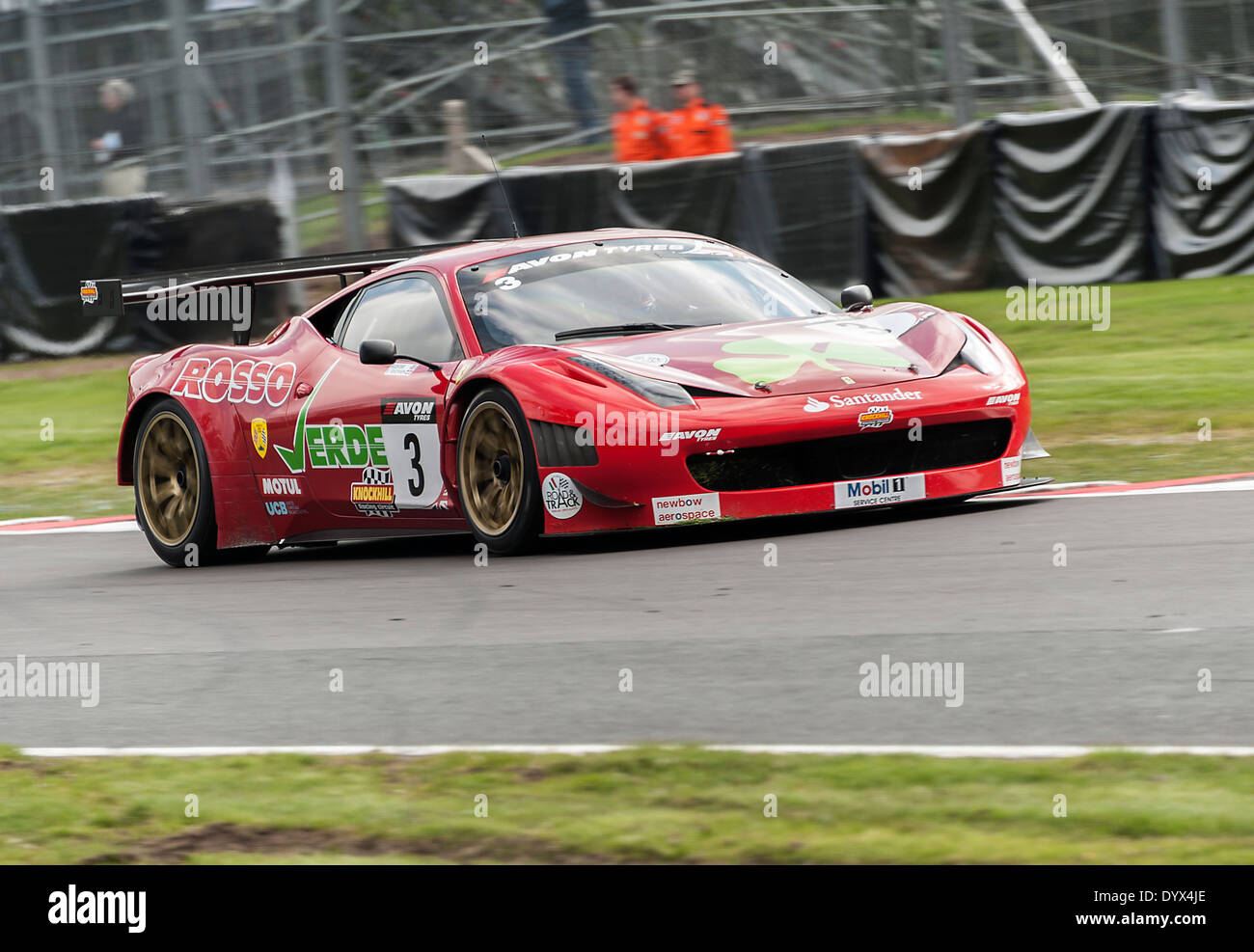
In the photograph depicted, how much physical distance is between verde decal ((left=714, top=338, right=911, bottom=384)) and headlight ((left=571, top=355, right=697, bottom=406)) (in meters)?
0.25

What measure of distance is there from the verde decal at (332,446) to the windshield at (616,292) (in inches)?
26.2

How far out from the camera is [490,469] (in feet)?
25.5

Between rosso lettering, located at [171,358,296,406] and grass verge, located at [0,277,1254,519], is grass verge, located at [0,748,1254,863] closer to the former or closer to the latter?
rosso lettering, located at [171,358,296,406]

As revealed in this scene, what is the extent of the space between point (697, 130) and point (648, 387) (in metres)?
10.0

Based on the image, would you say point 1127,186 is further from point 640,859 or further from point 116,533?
point 640,859

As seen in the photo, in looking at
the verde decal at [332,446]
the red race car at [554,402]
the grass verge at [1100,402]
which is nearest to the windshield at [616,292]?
the red race car at [554,402]

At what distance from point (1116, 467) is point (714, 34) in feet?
29.0

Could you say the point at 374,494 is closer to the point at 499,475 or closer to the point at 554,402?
the point at 499,475

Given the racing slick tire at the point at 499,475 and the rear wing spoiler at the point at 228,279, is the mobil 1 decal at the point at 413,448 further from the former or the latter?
the rear wing spoiler at the point at 228,279

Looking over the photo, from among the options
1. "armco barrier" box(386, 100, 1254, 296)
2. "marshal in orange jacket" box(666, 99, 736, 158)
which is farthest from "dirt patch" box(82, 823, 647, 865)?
"marshal in orange jacket" box(666, 99, 736, 158)

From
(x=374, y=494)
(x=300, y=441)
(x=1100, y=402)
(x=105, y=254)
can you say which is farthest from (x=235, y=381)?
(x=105, y=254)

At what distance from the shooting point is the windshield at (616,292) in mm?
8055

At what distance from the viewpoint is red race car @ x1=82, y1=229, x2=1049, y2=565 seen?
7301 mm

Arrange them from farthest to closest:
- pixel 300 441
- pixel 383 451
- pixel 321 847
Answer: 1. pixel 300 441
2. pixel 383 451
3. pixel 321 847
